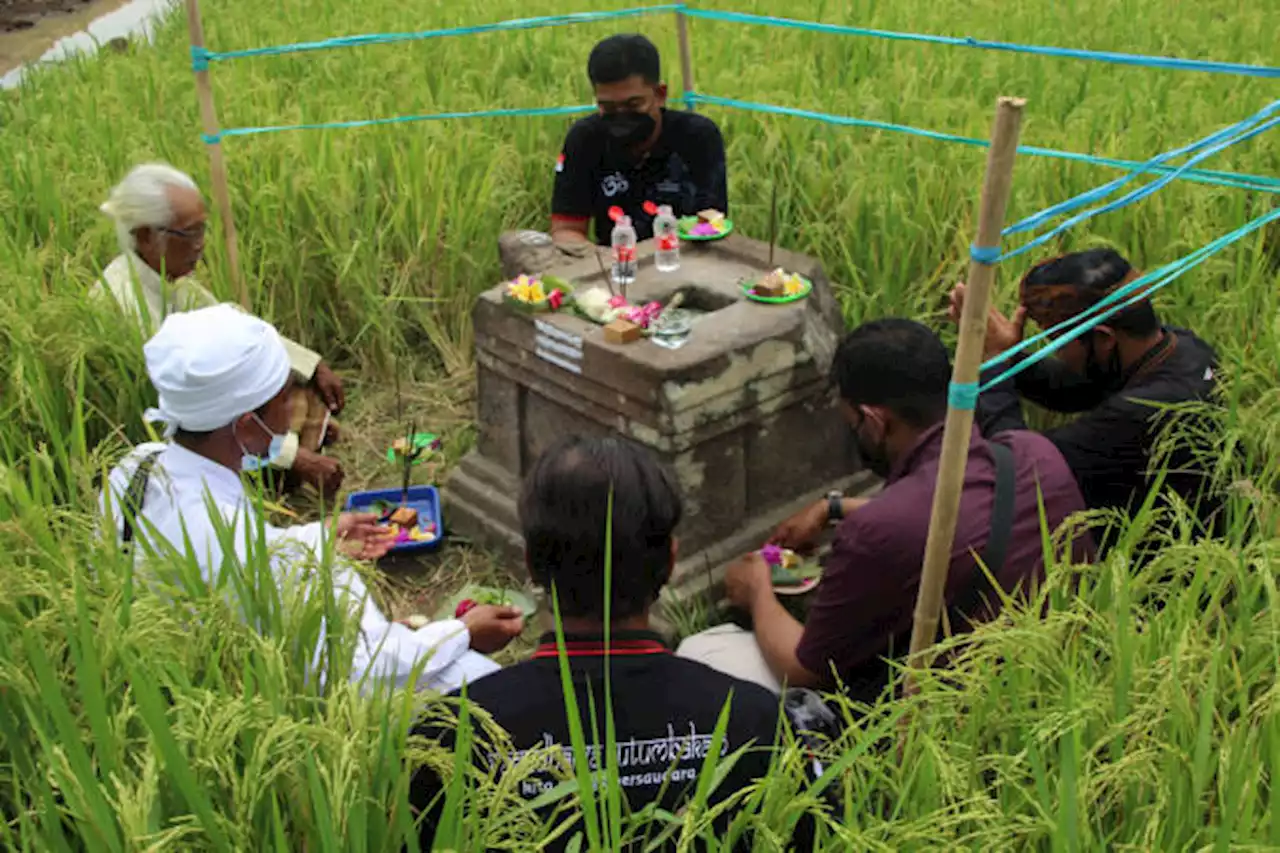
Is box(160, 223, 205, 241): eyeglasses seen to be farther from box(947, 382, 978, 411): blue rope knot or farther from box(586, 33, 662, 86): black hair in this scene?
box(947, 382, 978, 411): blue rope knot

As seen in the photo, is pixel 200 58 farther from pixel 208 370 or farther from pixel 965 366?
pixel 965 366

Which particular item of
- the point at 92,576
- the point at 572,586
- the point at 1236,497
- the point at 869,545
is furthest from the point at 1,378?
the point at 1236,497

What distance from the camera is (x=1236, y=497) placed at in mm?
2279

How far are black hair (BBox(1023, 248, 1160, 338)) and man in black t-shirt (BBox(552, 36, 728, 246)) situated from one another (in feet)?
5.33

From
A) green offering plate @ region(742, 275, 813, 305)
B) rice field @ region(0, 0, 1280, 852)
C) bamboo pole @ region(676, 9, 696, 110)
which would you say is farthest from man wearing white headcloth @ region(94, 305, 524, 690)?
bamboo pole @ region(676, 9, 696, 110)

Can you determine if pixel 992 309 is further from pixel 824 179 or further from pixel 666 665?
pixel 666 665

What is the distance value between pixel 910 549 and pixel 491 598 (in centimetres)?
144

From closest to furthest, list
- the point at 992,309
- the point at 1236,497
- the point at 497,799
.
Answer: the point at 497,799, the point at 1236,497, the point at 992,309

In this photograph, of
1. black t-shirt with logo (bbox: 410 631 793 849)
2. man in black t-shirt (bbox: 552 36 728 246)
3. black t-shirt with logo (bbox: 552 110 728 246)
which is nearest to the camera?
black t-shirt with logo (bbox: 410 631 793 849)

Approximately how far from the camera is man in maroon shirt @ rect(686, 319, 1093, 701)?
2283mm

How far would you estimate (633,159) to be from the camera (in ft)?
14.3

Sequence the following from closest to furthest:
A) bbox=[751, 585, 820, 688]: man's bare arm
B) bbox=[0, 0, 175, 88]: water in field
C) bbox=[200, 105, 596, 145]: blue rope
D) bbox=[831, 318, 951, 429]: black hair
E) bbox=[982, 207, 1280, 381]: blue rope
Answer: bbox=[982, 207, 1280, 381]: blue rope → bbox=[831, 318, 951, 429]: black hair → bbox=[751, 585, 820, 688]: man's bare arm → bbox=[200, 105, 596, 145]: blue rope → bbox=[0, 0, 175, 88]: water in field

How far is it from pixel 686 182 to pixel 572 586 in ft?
9.02

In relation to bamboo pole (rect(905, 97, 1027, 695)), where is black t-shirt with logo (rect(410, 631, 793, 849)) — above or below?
below
